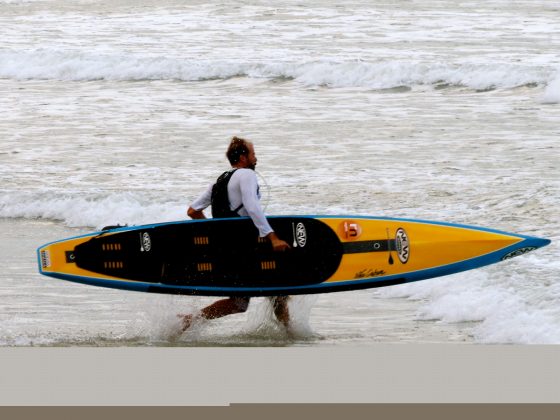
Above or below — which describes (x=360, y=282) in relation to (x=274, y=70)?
above

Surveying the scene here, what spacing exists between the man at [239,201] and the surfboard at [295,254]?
0.15 metres

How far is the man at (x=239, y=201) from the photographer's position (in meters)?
7.30

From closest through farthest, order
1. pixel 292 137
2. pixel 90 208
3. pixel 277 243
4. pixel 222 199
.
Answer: pixel 277 243, pixel 222 199, pixel 90 208, pixel 292 137

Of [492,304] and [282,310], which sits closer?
[282,310]

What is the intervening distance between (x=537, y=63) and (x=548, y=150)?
8.92 metres

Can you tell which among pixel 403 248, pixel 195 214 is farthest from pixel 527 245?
pixel 195 214

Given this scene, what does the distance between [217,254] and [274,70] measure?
62.8 feet

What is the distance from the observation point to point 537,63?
2548 centimetres

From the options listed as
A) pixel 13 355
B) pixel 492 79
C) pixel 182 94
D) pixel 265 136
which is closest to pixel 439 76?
pixel 492 79

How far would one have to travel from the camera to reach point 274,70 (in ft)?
87.7

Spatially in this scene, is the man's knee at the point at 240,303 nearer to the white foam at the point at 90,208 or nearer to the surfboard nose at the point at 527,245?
the surfboard nose at the point at 527,245

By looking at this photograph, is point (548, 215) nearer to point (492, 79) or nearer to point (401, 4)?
point (492, 79)

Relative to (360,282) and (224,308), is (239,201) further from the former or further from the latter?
(360,282)

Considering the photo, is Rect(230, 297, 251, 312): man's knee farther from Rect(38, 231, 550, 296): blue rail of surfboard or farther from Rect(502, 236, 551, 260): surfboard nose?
Rect(502, 236, 551, 260): surfboard nose
